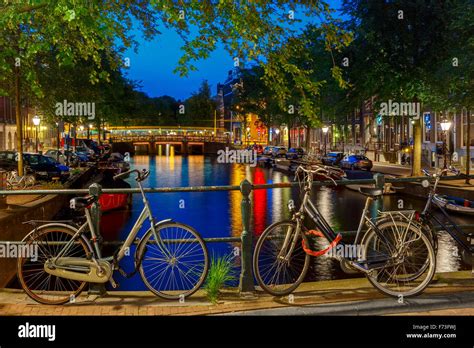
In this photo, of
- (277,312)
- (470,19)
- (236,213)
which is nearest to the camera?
(277,312)

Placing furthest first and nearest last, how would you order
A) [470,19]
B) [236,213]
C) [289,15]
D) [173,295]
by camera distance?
[236,213]
[470,19]
[289,15]
[173,295]

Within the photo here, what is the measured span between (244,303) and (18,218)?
32.0 feet

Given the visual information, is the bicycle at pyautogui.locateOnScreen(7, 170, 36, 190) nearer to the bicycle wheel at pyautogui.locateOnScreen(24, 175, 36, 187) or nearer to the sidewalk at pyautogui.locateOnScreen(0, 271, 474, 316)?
the bicycle wheel at pyautogui.locateOnScreen(24, 175, 36, 187)

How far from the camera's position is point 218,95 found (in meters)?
195

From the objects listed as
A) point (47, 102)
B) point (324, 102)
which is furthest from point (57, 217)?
point (324, 102)

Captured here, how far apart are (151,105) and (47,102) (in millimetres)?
134432

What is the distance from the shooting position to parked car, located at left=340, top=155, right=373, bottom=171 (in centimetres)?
4331

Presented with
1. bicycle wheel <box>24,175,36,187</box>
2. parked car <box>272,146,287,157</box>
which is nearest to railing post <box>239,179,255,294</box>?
bicycle wheel <box>24,175,36,187</box>

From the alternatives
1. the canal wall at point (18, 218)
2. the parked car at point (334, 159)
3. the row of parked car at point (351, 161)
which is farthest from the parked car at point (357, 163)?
the canal wall at point (18, 218)

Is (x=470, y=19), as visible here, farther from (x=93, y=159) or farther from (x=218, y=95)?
(x=218, y=95)

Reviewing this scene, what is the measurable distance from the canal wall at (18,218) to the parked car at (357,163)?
1052 inches

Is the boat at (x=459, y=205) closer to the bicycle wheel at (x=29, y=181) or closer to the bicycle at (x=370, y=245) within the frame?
the bicycle at (x=370, y=245)

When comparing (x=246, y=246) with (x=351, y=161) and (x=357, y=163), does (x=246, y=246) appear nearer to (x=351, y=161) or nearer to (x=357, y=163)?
(x=357, y=163)

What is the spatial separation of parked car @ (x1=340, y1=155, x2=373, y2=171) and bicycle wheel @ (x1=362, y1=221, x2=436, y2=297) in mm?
36711
